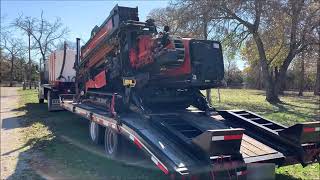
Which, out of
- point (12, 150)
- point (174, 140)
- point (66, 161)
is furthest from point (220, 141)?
point (12, 150)

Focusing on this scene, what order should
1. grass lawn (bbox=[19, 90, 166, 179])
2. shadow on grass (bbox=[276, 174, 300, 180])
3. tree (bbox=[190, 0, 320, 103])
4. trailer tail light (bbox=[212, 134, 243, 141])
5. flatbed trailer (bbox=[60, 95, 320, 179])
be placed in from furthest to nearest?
1. tree (bbox=[190, 0, 320, 103])
2. grass lawn (bbox=[19, 90, 166, 179])
3. shadow on grass (bbox=[276, 174, 300, 180])
4. flatbed trailer (bbox=[60, 95, 320, 179])
5. trailer tail light (bbox=[212, 134, 243, 141])

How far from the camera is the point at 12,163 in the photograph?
8094 millimetres

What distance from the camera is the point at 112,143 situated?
7906 mm

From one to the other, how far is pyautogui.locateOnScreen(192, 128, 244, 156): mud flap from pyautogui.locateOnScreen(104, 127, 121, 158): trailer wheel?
2.57 meters

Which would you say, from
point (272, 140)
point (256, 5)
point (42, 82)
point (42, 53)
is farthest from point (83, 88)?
point (42, 53)

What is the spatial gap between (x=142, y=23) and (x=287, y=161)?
13.3ft

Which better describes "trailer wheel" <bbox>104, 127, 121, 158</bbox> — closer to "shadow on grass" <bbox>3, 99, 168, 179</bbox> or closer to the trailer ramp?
"shadow on grass" <bbox>3, 99, 168, 179</bbox>

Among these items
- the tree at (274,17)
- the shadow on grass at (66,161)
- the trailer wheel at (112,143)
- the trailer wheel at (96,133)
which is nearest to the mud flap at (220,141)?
the shadow on grass at (66,161)

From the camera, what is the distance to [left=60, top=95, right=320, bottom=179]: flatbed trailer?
5.07 m

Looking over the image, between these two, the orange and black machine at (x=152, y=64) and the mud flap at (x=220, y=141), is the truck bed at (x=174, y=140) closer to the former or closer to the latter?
the mud flap at (x=220, y=141)

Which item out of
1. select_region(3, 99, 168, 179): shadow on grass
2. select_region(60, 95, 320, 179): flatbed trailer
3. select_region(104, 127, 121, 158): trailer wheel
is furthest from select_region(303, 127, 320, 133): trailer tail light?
select_region(104, 127, 121, 158): trailer wheel

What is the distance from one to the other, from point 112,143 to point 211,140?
3430 millimetres

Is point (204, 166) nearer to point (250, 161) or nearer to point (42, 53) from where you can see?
point (250, 161)

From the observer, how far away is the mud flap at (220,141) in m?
4.95
